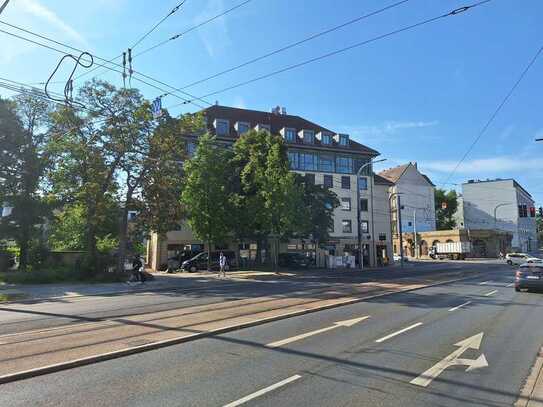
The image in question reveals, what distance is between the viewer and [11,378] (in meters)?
6.66

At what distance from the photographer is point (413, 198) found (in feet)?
284

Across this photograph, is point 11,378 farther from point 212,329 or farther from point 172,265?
point 172,265

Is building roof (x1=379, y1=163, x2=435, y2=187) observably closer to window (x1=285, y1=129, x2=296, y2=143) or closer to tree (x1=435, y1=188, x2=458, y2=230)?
tree (x1=435, y1=188, x2=458, y2=230)

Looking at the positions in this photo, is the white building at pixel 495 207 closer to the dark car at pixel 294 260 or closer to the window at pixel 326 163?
the window at pixel 326 163

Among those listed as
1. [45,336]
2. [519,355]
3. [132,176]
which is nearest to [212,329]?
[45,336]

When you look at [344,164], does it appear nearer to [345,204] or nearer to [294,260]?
[345,204]

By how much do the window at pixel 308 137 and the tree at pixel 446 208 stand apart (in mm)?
48056

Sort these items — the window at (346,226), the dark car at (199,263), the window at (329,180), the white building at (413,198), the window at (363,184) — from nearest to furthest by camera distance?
the dark car at (199,263) < the window at (329,180) < the window at (346,226) < the window at (363,184) < the white building at (413,198)

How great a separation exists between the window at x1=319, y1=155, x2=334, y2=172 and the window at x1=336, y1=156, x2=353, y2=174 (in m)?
0.94

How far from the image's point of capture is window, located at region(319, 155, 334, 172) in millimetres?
60406

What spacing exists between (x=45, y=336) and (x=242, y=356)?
481 centimetres

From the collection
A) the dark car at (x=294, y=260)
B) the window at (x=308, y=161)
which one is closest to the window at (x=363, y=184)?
the window at (x=308, y=161)

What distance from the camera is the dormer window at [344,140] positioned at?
2446 inches

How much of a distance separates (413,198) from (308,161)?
3495 centimetres
